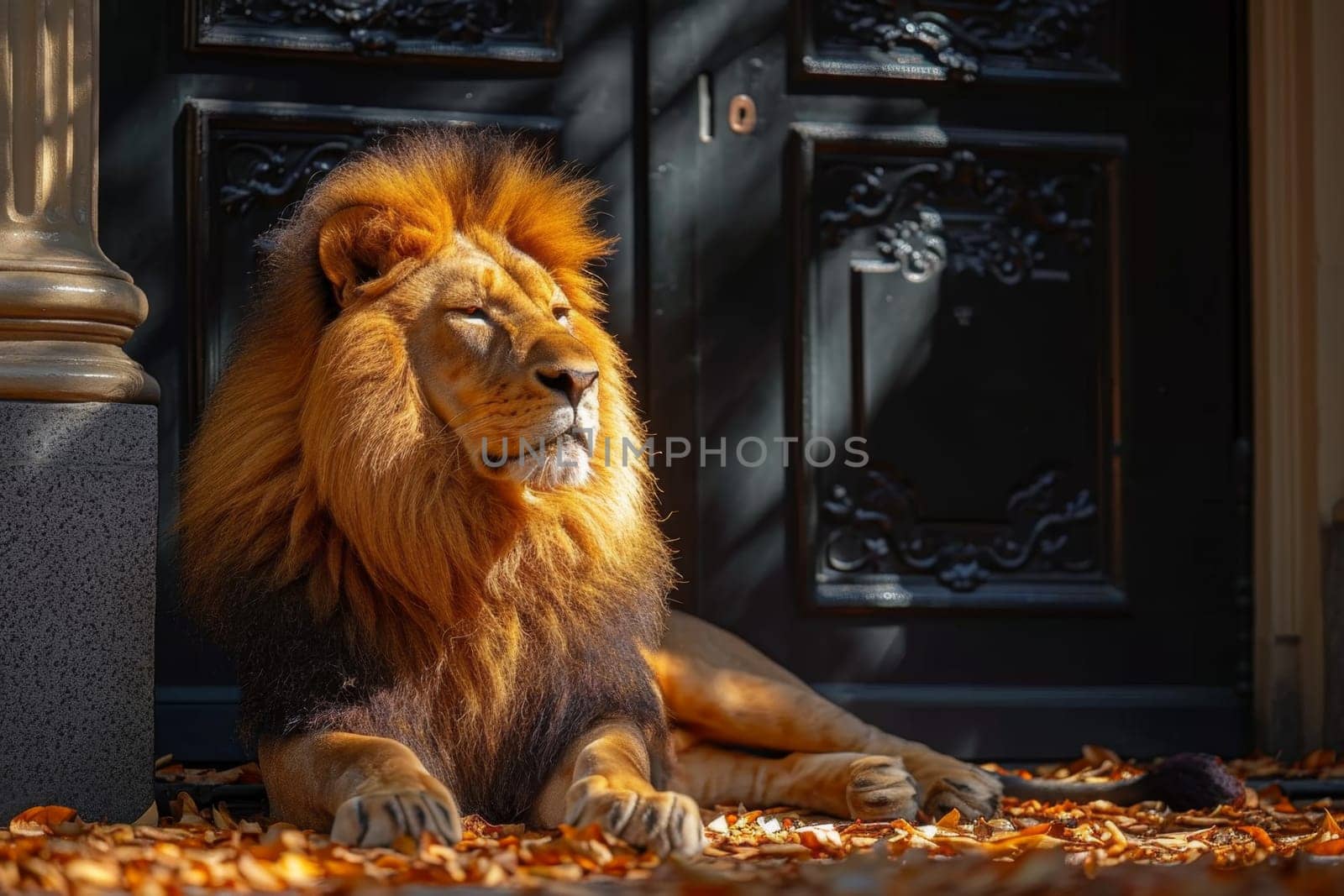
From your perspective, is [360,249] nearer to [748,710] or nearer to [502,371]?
[502,371]

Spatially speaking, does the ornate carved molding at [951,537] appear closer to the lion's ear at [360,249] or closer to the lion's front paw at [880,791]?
the lion's front paw at [880,791]

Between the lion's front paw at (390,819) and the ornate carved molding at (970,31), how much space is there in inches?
102

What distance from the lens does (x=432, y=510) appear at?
2744 millimetres

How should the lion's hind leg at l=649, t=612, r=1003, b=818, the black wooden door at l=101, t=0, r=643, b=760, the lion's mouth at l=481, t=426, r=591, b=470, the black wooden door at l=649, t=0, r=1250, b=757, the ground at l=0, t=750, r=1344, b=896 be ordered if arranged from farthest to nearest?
the black wooden door at l=649, t=0, r=1250, b=757 → the black wooden door at l=101, t=0, r=643, b=760 → the lion's hind leg at l=649, t=612, r=1003, b=818 → the lion's mouth at l=481, t=426, r=591, b=470 → the ground at l=0, t=750, r=1344, b=896

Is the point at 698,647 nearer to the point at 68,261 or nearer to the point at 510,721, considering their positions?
the point at 510,721

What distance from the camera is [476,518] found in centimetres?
278

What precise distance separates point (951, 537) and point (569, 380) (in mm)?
1840

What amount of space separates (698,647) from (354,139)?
63.6 inches

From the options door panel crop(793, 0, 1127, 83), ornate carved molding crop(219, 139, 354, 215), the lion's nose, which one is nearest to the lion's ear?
the lion's nose

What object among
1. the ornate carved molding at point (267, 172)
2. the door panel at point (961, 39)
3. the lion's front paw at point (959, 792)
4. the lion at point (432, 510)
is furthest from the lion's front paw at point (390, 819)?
the door panel at point (961, 39)

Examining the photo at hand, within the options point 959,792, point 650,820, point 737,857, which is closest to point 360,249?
point 650,820

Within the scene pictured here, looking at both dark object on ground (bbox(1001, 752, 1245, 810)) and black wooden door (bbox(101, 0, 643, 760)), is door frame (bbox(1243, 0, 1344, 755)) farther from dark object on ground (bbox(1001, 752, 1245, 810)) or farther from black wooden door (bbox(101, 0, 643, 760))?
black wooden door (bbox(101, 0, 643, 760))

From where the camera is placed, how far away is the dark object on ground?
3312mm

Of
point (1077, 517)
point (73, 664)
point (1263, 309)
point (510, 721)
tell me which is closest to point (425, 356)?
point (510, 721)
